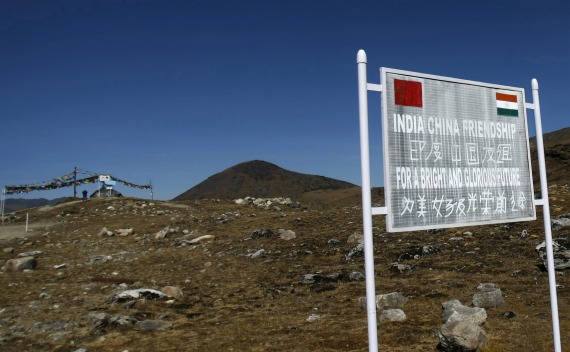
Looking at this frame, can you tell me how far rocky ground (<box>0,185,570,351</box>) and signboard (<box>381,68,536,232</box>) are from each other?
2.26 metres

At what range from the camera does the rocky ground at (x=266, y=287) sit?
21.7 feet

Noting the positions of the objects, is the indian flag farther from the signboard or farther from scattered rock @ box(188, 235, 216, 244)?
scattered rock @ box(188, 235, 216, 244)

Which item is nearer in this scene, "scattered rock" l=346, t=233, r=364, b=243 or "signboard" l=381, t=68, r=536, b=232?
"signboard" l=381, t=68, r=536, b=232

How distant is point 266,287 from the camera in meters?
10.1

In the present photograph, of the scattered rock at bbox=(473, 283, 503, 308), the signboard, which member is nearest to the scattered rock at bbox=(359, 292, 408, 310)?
the scattered rock at bbox=(473, 283, 503, 308)

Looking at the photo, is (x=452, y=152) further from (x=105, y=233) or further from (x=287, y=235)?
(x=105, y=233)

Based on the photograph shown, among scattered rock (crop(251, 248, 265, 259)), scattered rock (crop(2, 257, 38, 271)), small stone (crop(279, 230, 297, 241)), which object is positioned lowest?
scattered rock (crop(2, 257, 38, 271))

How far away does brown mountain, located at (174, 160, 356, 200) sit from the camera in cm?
12044

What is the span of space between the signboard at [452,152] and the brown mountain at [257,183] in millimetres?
111098

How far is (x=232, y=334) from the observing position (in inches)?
272

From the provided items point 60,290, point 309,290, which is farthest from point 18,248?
point 309,290

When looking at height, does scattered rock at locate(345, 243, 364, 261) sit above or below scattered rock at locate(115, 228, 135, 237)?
below

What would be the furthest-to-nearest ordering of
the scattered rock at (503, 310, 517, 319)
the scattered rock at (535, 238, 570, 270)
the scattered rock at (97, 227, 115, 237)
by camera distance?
1. the scattered rock at (97, 227, 115, 237)
2. the scattered rock at (535, 238, 570, 270)
3. the scattered rock at (503, 310, 517, 319)

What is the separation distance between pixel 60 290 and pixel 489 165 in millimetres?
10046
